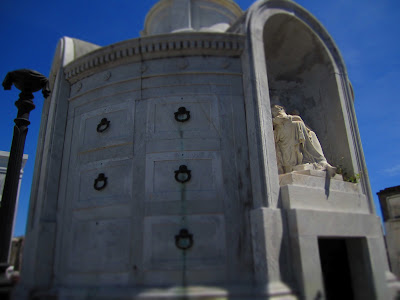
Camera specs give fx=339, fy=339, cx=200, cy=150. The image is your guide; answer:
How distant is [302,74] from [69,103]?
7.16 meters

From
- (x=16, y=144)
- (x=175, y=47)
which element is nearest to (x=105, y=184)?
(x=16, y=144)

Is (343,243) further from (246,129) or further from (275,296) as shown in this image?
(246,129)

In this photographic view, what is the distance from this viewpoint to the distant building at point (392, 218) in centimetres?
1586

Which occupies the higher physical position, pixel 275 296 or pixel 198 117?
pixel 198 117

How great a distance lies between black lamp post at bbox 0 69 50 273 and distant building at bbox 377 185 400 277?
624 inches

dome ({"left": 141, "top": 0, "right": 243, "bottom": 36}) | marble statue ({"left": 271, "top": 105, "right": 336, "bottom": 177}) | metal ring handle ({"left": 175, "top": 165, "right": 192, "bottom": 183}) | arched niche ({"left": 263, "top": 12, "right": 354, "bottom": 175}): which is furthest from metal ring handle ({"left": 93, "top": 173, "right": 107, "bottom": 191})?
dome ({"left": 141, "top": 0, "right": 243, "bottom": 36})

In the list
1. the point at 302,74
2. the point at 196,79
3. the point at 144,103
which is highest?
the point at 302,74

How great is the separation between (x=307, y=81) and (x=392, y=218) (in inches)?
394

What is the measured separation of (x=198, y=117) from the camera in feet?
25.2

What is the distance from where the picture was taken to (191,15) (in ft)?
37.9

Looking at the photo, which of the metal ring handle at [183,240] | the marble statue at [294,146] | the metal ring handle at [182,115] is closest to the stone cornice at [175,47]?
the metal ring handle at [182,115]

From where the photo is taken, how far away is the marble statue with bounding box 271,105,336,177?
27.8ft

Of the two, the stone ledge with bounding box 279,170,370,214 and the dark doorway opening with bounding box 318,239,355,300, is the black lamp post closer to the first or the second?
the stone ledge with bounding box 279,170,370,214

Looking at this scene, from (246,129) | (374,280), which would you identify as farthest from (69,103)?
(374,280)
